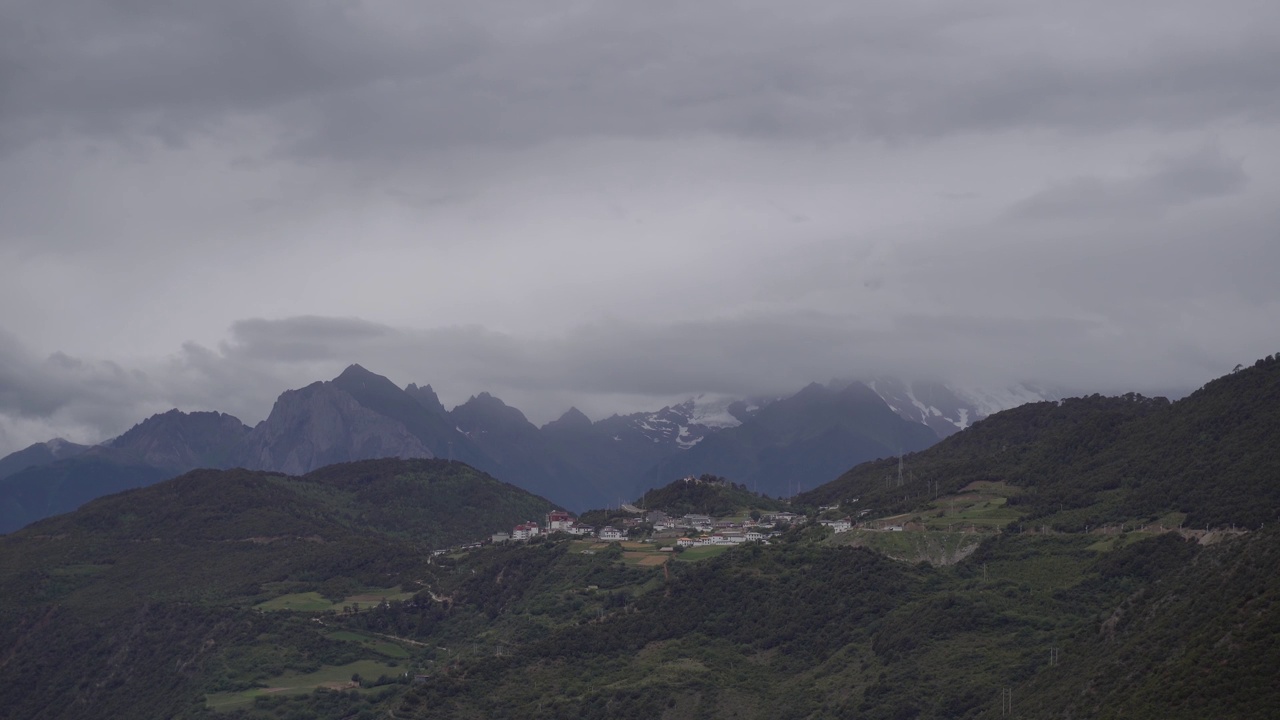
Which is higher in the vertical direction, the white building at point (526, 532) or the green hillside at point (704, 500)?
the green hillside at point (704, 500)

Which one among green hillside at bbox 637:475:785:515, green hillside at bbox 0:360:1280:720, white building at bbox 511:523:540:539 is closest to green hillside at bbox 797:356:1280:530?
green hillside at bbox 0:360:1280:720

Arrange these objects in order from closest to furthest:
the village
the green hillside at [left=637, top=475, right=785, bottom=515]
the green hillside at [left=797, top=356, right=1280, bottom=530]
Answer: the green hillside at [left=797, top=356, right=1280, bottom=530]
the village
the green hillside at [left=637, top=475, right=785, bottom=515]

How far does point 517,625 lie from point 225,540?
5948cm

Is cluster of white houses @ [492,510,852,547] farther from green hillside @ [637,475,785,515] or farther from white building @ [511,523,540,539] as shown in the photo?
green hillside @ [637,475,785,515]

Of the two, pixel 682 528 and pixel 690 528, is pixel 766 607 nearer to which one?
pixel 690 528

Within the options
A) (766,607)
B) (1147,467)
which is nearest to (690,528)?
(766,607)

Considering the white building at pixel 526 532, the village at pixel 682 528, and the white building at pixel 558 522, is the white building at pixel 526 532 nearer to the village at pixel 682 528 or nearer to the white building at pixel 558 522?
the village at pixel 682 528

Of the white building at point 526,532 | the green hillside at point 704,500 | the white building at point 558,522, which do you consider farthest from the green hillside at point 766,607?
the white building at point 558,522

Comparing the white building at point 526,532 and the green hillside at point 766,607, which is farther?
the white building at point 526,532

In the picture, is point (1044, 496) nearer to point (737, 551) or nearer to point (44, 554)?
point (737, 551)

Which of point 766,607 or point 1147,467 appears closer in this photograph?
point 766,607

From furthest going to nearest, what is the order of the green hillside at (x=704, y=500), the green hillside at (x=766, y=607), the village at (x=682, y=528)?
the green hillside at (x=704, y=500) → the village at (x=682, y=528) → the green hillside at (x=766, y=607)

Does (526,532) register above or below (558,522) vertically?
below

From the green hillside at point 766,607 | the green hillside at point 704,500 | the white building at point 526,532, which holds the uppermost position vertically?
the green hillside at point 704,500
